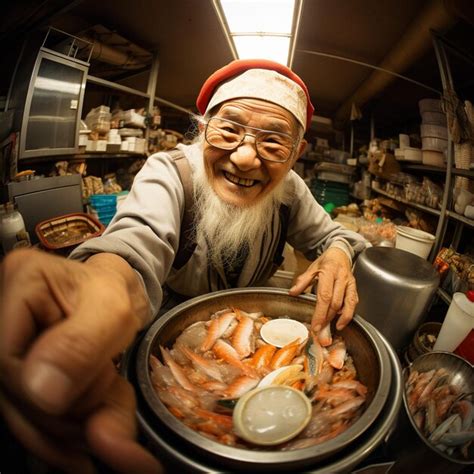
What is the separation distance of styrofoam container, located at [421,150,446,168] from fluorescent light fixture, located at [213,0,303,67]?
2.07m

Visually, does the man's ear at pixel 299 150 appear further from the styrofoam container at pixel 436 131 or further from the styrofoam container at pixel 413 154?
the styrofoam container at pixel 413 154

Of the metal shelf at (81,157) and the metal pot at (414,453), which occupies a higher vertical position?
the metal shelf at (81,157)

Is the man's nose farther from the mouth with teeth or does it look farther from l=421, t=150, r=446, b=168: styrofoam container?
l=421, t=150, r=446, b=168: styrofoam container

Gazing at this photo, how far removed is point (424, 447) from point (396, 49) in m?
3.79

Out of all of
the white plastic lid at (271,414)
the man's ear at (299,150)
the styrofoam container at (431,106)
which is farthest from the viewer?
the styrofoam container at (431,106)

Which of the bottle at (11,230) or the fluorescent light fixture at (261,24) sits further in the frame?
the fluorescent light fixture at (261,24)

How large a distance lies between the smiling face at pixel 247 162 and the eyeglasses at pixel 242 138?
0.03 metres

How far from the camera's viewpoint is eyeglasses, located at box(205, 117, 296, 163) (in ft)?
4.78

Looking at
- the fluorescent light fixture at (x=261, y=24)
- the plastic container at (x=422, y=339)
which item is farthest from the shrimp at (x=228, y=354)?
the fluorescent light fixture at (x=261, y=24)

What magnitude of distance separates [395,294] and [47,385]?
173 centimetres

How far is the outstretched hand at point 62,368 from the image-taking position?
0.40 metres

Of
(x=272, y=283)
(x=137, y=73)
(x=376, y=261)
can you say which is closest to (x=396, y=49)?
(x=376, y=261)

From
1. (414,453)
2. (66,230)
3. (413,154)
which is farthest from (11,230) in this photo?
(413,154)

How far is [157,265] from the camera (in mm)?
1111
